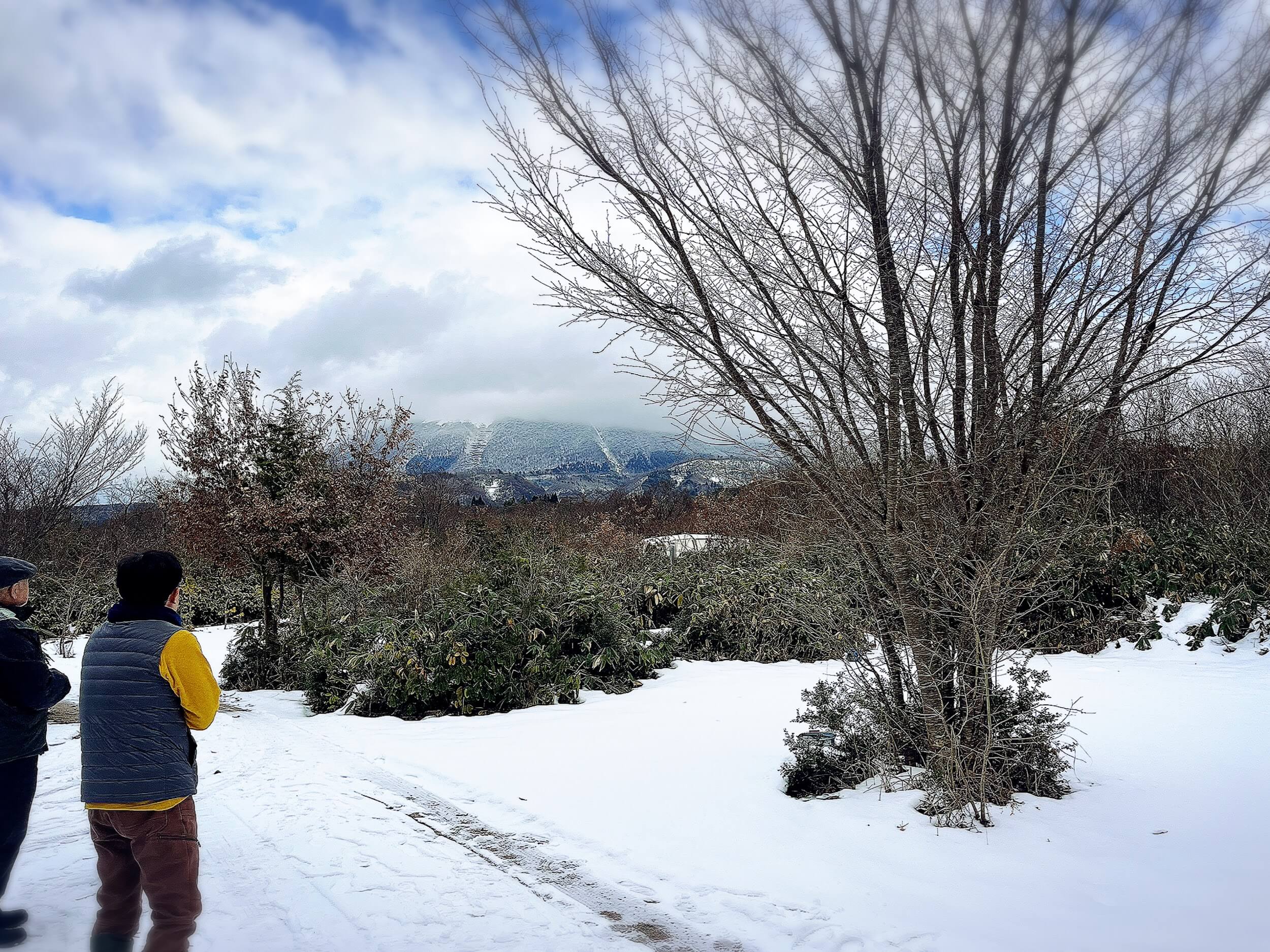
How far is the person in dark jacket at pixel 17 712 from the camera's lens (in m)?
3.23

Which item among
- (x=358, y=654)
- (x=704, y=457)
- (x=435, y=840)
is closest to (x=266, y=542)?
(x=358, y=654)

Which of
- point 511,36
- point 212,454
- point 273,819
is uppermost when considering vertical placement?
point 511,36

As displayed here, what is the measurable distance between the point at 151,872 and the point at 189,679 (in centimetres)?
69

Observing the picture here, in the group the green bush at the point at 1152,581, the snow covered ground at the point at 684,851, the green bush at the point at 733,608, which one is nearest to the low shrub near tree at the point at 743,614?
the green bush at the point at 733,608

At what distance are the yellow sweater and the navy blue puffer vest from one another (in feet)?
0.08

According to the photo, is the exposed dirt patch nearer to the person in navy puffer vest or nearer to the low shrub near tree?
the person in navy puffer vest

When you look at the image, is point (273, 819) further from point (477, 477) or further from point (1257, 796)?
point (477, 477)

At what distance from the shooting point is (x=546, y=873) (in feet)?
13.5

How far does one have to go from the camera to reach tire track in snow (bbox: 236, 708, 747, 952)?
3.38 m

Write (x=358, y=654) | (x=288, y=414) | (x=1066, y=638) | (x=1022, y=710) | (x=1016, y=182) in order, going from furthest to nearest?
(x=288, y=414) < (x=1066, y=638) < (x=358, y=654) < (x=1022, y=710) < (x=1016, y=182)

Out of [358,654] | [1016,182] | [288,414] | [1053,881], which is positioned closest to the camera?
[1053,881]

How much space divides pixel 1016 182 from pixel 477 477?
3812 inches

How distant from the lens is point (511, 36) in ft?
14.7

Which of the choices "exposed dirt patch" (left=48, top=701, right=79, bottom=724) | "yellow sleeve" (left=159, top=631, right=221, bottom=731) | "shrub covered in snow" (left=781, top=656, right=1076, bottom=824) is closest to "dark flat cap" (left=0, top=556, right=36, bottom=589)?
Result: "yellow sleeve" (left=159, top=631, right=221, bottom=731)
